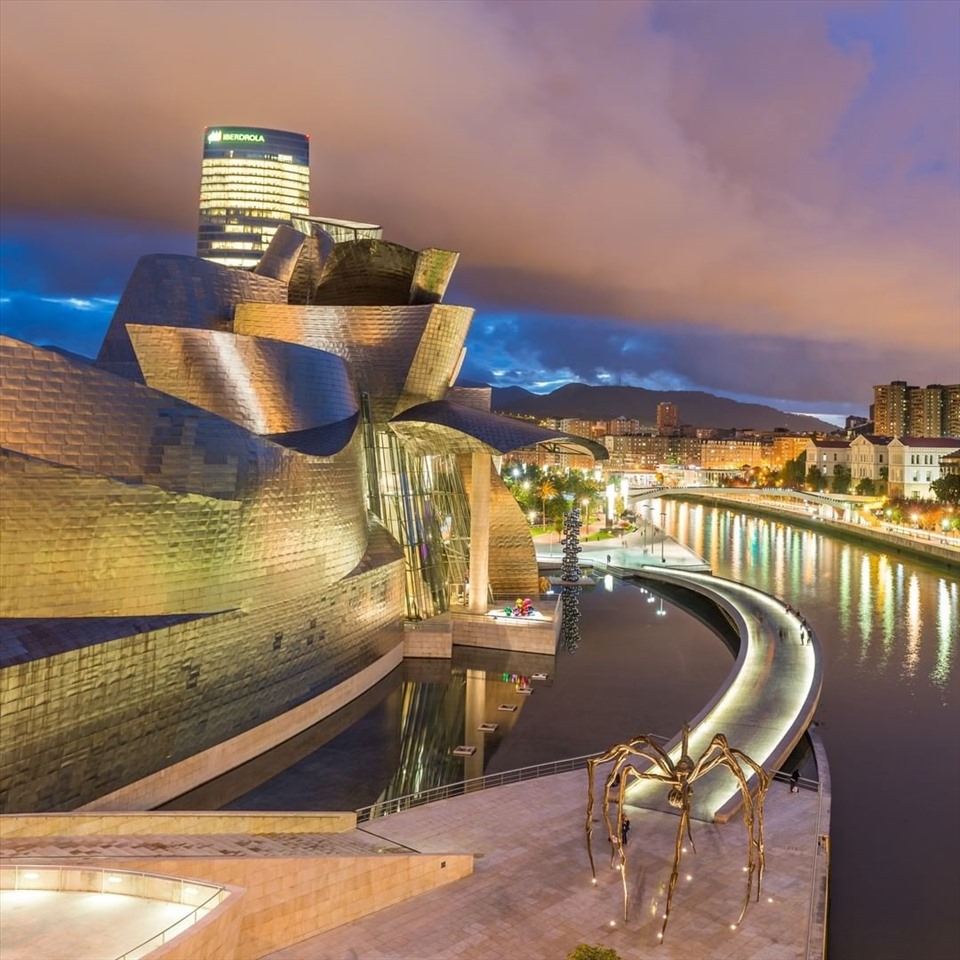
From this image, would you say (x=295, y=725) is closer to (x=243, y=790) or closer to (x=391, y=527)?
(x=243, y=790)

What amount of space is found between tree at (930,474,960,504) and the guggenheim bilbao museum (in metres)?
61.6

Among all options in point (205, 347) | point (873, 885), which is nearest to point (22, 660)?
point (205, 347)

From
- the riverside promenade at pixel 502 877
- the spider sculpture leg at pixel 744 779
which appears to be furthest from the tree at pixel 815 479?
the spider sculpture leg at pixel 744 779

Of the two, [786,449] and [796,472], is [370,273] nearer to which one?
[796,472]

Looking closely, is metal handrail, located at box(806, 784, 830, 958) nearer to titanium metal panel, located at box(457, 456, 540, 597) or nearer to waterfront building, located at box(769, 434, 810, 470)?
titanium metal panel, located at box(457, 456, 540, 597)

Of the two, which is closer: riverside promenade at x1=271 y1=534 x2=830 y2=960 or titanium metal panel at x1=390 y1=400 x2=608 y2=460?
riverside promenade at x1=271 y1=534 x2=830 y2=960

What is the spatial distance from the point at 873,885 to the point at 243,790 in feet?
43.0

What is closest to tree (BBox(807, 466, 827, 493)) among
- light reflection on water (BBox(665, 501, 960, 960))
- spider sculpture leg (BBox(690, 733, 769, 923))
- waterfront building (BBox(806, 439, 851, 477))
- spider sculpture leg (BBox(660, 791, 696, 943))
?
waterfront building (BBox(806, 439, 851, 477))

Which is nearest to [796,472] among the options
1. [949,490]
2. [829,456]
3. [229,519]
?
[829,456]

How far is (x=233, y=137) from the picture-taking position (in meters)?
134

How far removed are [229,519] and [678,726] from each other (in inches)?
524

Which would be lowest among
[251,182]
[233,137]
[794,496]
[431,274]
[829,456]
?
[794,496]

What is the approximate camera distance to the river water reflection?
16.5 meters

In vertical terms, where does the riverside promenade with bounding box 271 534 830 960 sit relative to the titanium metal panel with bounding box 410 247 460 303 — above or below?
below
